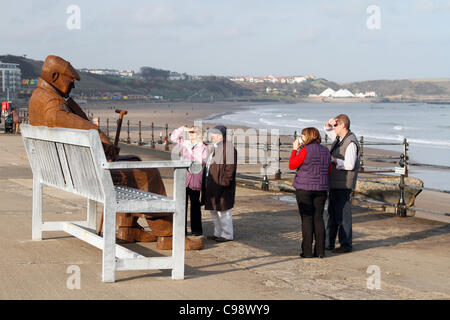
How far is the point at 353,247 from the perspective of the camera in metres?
7.57

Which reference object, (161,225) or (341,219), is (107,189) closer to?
(161,225)

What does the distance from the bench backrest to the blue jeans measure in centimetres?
275

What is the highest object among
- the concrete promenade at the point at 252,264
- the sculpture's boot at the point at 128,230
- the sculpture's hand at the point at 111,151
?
the sculpture's hand at the point at 111,151

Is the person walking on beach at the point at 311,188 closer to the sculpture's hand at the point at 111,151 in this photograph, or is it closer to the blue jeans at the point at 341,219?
the blue jeans at the point at 341,219

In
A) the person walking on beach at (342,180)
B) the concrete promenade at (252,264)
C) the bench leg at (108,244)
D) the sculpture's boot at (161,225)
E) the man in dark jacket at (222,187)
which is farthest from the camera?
the man in dark jacket at (222,187)

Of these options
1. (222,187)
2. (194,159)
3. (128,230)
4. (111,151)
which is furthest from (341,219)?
(111,151)

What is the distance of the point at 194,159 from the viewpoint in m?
8.09

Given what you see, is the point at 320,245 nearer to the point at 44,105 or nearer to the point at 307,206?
the point at 307,206

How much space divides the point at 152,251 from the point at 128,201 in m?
1.50

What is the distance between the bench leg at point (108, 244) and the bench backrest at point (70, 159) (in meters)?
0.18

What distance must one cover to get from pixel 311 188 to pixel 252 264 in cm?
101

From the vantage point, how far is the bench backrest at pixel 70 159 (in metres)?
5.39

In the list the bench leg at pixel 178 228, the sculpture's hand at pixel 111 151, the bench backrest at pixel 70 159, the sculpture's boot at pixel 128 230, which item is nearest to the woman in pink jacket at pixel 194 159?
the sculpture's boot at pixel 128 230
